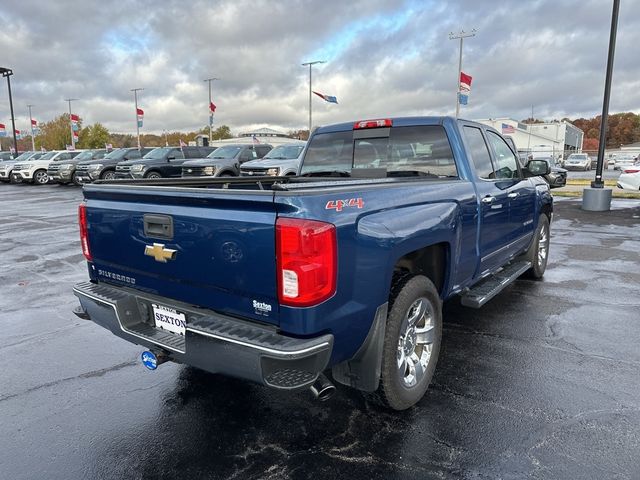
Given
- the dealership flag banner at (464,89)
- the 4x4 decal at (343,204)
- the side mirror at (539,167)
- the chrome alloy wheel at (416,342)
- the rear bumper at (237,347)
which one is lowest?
the chrome alloy wheel at (416,342)

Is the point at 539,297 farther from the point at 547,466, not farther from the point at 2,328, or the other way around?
the point at 2,328

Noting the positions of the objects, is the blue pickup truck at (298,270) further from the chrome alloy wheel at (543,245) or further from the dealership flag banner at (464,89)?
the dealership flag banner at (464,89)

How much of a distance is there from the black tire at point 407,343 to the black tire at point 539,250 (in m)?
3.16

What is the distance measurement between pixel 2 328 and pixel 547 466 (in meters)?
4.94

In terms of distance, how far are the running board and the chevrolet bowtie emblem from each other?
248 centimetres

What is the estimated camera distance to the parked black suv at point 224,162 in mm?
17594

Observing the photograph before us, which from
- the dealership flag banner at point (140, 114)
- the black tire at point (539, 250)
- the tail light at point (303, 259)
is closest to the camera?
the tail light at point (303, 259)

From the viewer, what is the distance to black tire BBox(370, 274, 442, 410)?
2.87 m

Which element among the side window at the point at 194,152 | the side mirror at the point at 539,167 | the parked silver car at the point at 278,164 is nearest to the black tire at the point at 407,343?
the side mirror at the point at 539,167

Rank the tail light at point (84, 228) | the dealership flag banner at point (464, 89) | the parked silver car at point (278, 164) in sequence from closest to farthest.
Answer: the tail light at point (84, 228)
the parked silver car at point (278, 164)
the dealership flag banner at point (464, 89)

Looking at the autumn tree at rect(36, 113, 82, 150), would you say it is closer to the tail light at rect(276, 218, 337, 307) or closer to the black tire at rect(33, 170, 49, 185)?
the black tire at rect(33, 170, 49, 185)

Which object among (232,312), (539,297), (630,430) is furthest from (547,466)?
(539,297)

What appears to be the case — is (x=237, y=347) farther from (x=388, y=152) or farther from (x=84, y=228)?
(x=388, y=152)

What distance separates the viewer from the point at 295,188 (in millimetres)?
2475
